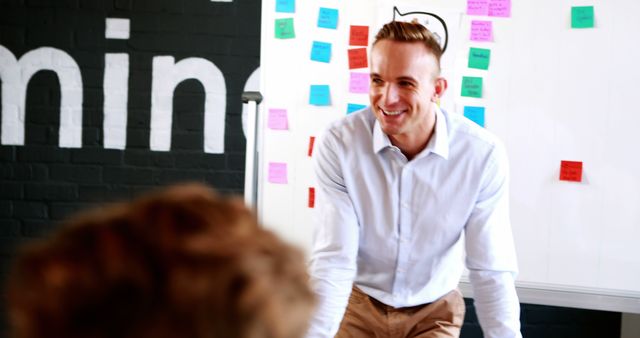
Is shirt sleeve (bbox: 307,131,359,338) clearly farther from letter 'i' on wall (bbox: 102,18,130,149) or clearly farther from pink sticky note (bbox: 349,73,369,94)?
letter 'i' on wall (bbox: 102,18,130,149)

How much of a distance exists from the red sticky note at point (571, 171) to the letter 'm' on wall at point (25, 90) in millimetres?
2173

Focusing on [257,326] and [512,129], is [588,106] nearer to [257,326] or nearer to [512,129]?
[512,129]

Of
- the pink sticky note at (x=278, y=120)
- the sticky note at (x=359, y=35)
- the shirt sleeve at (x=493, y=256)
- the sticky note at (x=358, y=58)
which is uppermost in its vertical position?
the sticky note at (x=359, y=35)

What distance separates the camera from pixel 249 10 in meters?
3.32

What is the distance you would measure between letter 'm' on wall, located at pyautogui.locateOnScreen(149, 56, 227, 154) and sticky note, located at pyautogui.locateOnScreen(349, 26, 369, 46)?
90 cm

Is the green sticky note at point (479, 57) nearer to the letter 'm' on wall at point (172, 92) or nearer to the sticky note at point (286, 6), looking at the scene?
the sticky note at point (286, 6)

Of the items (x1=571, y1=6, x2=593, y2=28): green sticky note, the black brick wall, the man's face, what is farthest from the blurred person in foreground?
the black brick wall

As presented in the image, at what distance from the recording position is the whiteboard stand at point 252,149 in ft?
8.30

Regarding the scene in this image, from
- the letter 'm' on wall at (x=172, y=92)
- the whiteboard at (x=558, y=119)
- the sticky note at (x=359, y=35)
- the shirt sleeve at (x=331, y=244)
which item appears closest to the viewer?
the shirt sleeve at (x=331, y=244)

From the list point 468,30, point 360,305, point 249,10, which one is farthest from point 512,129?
point 249,10

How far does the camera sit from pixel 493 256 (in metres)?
1.91

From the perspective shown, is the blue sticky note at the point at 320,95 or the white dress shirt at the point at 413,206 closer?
the white dress shirt at the point at 413,206

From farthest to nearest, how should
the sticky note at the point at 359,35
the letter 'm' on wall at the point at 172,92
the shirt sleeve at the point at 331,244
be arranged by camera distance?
the letter 'm' on wall at the point at 172,92, the sticky note at the point at 359,35, the shirt sleeve at the point at 331,244

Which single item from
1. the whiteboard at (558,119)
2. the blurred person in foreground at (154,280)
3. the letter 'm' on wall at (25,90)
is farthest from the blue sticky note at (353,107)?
the blurred person in foreground at (154,280)
